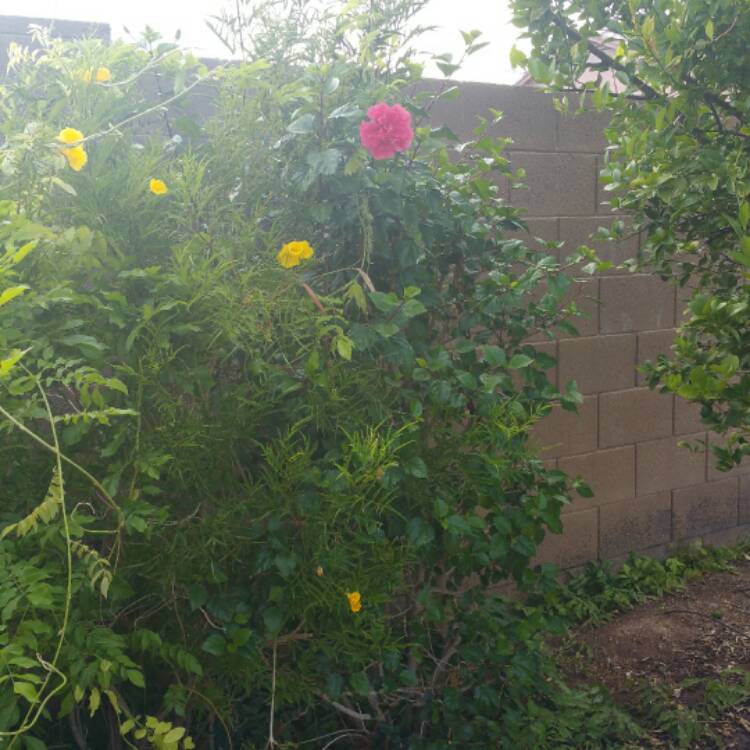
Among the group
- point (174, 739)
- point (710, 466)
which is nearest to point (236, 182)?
point (174, 739)

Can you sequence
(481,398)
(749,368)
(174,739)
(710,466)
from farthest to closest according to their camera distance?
(710,466) → (749,368) → (481,398) → (174,739)

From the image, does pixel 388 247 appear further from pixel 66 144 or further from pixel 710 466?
pixel 710 466

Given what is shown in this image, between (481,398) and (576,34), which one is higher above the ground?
(576,34)

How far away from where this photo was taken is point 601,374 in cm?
374

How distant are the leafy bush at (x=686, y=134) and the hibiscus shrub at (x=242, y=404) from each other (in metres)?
0.46

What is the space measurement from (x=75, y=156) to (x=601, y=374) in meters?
2.45

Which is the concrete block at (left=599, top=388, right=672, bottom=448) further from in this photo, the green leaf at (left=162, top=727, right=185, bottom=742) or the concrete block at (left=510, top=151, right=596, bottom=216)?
the green leaf at (left=162, top=727, right=185, bottom=742)

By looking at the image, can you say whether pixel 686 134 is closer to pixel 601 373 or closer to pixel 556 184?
pixel 556 184

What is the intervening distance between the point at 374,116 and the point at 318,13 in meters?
0.32

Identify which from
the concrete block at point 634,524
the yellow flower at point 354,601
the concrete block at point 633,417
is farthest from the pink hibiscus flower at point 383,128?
the concrete block at point 634,524

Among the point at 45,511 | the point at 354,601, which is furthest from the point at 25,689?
the point at 354,601

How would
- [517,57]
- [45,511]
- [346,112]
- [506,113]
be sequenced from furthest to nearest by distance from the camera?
[506,113] → [517,57] → [346,112] → [45,511]

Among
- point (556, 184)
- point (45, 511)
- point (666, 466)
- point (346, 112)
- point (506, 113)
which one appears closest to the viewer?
point (45, 511)

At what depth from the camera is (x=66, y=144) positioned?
176cm
